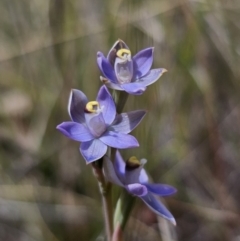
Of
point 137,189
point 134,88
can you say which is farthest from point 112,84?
point 137,189

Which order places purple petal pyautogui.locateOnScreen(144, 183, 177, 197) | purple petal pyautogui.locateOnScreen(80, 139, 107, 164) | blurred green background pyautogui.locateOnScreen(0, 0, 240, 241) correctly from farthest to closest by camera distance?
blurred green background pyautogui.locateOnScreen(0, 0, 240, 241)
purple petal pyautogui.locateOnScreen(144, 183, 177, 197)
purple petal pyautogui.locateOnScreen(80, 139, 107, 164)

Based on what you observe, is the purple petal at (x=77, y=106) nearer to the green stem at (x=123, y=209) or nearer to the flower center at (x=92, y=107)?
the flower center at (x=92, y=107)

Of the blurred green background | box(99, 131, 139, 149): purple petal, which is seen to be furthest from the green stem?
the blurred green background

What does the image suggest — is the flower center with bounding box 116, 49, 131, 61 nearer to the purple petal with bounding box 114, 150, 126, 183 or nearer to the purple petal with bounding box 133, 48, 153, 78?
the purple petal with bounding box 133, 48, 153, 78

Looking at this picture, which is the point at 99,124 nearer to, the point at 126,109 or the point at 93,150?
the point at 93,150

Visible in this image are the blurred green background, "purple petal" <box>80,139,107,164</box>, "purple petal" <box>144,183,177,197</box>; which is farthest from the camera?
the blurred green background

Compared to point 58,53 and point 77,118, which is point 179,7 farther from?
point 77,118
